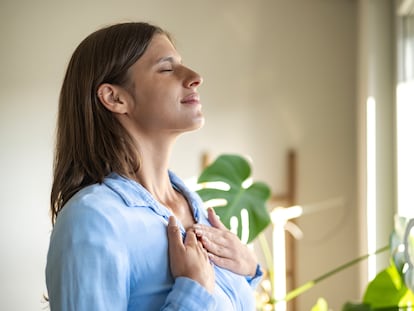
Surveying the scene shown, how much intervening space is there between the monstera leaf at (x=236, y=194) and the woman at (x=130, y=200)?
2.45 feet

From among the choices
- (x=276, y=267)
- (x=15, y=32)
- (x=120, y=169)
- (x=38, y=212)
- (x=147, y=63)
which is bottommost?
(x=276, y=267)

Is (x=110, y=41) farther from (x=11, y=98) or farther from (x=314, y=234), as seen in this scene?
(x=314, y=234)

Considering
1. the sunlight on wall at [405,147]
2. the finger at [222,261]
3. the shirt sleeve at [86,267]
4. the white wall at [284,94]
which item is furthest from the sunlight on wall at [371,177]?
the shirt sleeve at [86,267]

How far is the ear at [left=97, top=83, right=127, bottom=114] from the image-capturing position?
3.79ft

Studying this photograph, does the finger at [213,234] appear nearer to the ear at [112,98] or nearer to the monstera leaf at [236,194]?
the ear at [112,98]

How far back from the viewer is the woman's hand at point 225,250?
3.82ft

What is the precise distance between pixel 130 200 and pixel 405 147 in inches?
80.9

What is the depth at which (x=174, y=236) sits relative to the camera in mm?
1085

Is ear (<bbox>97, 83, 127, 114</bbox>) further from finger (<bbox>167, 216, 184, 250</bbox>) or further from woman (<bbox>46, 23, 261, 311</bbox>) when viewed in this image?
finger (<bbox>167, 216, 184, 250</bbox>)

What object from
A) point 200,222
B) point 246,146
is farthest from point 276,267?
point 200,222

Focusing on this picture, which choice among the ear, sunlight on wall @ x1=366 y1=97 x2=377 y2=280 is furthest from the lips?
sunlight on wall @ x1=366 y1=97 x2=377 y2=280

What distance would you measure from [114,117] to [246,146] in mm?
2563

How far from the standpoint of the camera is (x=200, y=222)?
1.26m

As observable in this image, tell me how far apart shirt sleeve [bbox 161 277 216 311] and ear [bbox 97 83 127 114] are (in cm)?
32
